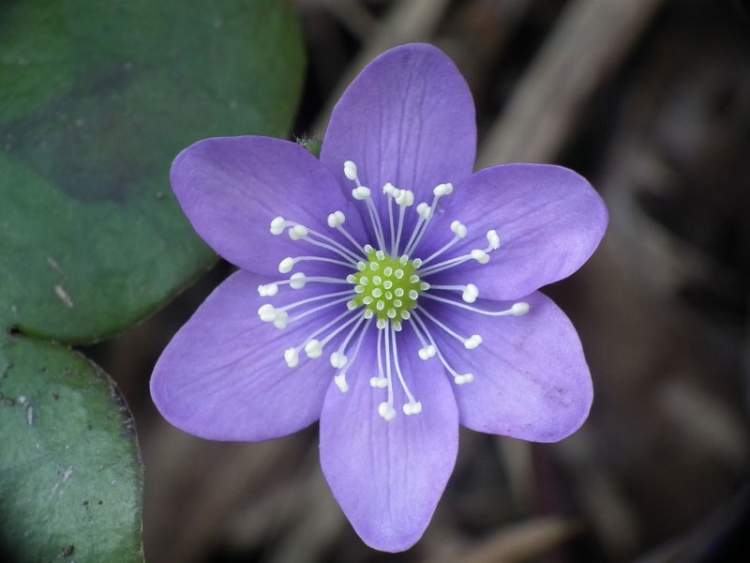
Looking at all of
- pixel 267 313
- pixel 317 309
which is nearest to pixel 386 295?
pixel 317 309

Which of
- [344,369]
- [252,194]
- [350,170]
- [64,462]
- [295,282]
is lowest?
[64,462]

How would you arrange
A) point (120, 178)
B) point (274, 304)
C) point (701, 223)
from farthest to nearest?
point (701, 223), point (120, 178), point (274, 304)

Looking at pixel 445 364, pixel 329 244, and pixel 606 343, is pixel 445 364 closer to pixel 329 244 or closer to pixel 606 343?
pixel 329 244

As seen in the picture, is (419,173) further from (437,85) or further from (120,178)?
(120,178)

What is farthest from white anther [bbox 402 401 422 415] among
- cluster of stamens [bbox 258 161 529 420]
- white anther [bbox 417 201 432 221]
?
white anther [bbox 417 201 432 221]

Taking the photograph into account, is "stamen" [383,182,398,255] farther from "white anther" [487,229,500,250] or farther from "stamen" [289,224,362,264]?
"white anther" [487,229,500,250]

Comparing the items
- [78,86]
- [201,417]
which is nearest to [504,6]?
[78,86]
